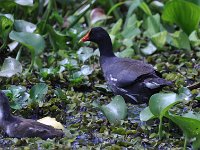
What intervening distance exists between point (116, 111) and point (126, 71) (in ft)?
2.24

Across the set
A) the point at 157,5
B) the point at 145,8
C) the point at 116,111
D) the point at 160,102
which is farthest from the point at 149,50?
the point at 160,102

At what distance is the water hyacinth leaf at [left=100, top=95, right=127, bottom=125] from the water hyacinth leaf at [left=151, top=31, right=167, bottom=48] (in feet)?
7.82

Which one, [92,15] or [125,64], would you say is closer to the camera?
[125,64]

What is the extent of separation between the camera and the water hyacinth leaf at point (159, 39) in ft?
26.0

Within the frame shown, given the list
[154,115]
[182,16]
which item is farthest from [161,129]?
[182,16]

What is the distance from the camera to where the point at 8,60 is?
21.7 ft

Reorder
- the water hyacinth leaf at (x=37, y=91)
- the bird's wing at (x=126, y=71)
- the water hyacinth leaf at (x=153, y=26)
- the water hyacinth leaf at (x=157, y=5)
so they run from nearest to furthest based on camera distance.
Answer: the water hyacinth leaf at (x=37, y=91)
the bird's wing at (x=126, y=71)
the water hyacinth leaf at (x=153, y=26)
the water hyacinth leaf at (x=157, y=5)

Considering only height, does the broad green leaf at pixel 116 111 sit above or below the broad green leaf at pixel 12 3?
below

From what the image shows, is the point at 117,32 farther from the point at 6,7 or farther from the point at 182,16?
the point at 6,7

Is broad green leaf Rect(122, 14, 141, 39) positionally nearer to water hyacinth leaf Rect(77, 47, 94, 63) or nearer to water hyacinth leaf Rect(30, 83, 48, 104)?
water hyacinth leaf Rect(77, 47, 94, 63)

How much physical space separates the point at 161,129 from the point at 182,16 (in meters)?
2.86

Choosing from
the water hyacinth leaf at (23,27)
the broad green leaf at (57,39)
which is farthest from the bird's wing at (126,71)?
the broad green leaf at (57,39)

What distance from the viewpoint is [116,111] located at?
5672 millimetres

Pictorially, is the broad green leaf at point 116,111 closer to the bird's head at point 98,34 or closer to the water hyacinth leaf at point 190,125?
the water hyacinth leaf at point 190,125
